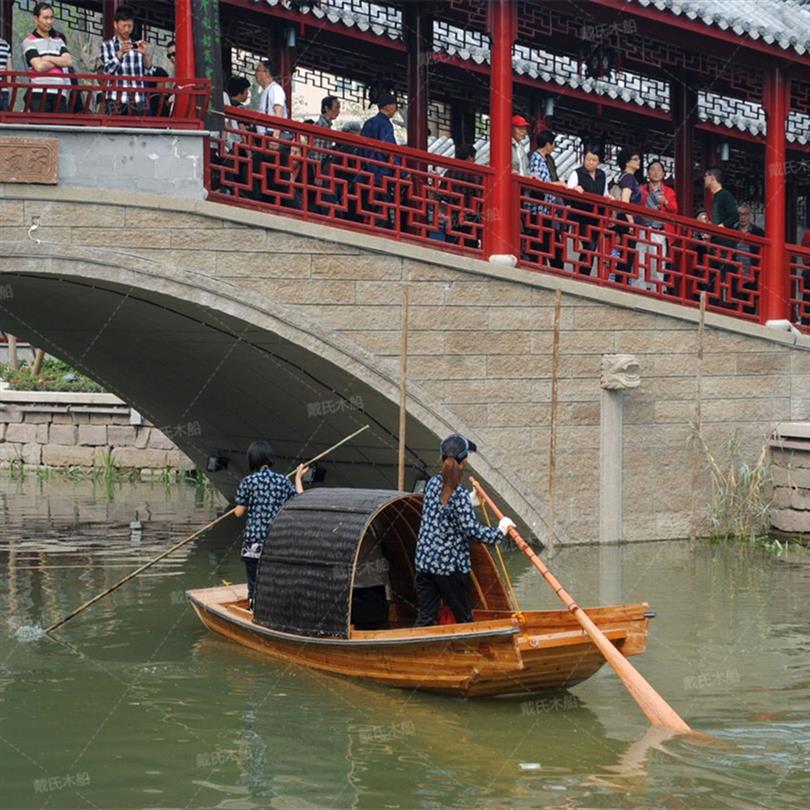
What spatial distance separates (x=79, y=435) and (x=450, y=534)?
14.2 m

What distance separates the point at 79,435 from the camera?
2273 centimetres

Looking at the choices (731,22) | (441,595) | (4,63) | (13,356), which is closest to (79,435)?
(13,356)

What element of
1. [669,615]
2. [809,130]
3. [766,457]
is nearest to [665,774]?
[669,615]

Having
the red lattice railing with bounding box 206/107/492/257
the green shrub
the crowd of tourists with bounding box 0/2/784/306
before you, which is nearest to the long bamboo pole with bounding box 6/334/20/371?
the green shrub

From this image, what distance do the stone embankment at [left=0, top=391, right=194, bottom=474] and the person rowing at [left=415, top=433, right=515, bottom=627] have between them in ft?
42.3

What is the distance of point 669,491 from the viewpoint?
14758 millimetres

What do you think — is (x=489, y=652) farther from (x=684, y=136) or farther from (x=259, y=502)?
(x=684, y=136)

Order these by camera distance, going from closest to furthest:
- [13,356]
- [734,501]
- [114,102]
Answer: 1. [114,102]
2. [734,501]
3. [13,356]

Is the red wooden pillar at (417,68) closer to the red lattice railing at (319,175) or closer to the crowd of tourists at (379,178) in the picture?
the crowd of tourists at (379,178)

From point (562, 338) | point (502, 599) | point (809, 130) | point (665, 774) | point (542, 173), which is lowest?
point (665, 774)

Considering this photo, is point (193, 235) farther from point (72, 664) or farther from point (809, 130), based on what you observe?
point (809, 130)

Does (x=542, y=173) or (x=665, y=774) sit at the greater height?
(x=542, y=173)

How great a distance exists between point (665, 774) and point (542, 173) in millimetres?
8386

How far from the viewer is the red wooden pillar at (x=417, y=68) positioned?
55.9 feet
